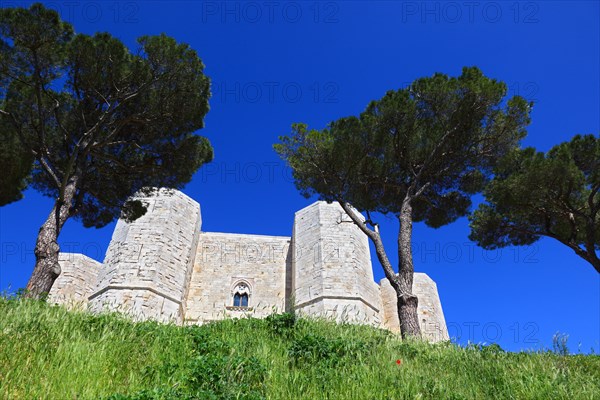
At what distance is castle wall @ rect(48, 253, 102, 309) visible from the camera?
18781 millimetres

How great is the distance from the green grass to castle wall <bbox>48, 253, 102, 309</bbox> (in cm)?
1561

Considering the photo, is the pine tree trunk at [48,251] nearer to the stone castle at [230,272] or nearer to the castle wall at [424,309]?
the stone castle at [230,272]

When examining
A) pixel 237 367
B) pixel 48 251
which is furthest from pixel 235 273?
pixel 237 367

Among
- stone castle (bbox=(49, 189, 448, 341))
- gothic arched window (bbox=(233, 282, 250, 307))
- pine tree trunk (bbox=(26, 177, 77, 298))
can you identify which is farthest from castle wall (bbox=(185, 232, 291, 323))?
pine tree trunk (bbox=(26, 177, 77, 298))

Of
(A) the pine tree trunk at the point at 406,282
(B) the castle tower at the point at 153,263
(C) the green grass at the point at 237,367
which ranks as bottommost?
(C) the green grass at the point at 237,367

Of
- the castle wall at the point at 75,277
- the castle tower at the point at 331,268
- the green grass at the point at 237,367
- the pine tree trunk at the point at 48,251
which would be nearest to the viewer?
the green grass at the point at 237,367

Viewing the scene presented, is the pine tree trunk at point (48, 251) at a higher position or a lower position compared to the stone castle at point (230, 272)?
lower

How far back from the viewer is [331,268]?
1612 cm

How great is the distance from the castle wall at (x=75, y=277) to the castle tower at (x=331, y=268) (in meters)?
10.5

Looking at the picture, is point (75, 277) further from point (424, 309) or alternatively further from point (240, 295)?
point (424, 309)

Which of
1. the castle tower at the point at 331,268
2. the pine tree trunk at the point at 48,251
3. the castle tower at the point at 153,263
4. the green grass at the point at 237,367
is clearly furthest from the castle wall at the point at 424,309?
the pine tree trunk at the point at 48,251

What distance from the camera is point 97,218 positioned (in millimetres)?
11844

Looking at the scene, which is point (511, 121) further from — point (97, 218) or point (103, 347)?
point (97, 218)

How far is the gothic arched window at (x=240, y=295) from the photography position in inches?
713
